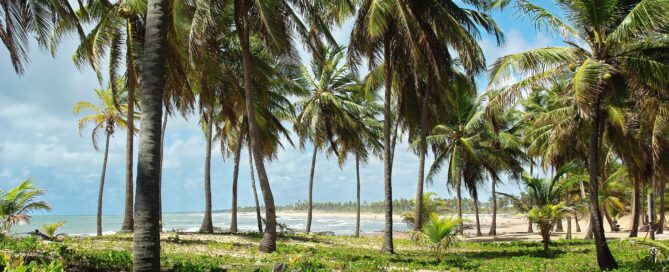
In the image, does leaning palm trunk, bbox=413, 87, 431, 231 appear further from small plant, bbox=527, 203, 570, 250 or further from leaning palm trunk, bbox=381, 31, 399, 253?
small plant, bbox=527, 203, 570, 250

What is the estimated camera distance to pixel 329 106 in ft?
90.9

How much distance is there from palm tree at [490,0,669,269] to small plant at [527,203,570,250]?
17.7ft

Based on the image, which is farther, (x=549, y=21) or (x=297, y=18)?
(x=297, y=18)

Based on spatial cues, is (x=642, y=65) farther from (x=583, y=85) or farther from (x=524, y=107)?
(x=524, y=107)

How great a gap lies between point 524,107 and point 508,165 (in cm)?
675

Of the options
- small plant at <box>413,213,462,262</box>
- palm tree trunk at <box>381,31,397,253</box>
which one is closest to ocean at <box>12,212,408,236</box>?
palm tree trunk at <box>381,31,397,253</box>

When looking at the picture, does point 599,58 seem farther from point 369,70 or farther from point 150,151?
point 150,151

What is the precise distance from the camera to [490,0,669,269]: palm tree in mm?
11188

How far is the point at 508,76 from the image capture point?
1315cm

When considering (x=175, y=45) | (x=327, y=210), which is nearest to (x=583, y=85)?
(x=175, y=45)

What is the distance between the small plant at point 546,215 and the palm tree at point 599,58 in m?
5.39

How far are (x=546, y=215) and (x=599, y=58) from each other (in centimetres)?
789

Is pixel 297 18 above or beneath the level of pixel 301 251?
above

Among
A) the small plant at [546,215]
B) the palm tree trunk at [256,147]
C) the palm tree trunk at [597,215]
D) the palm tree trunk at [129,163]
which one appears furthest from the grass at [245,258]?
the palm tree trunk at [129,163]
